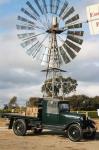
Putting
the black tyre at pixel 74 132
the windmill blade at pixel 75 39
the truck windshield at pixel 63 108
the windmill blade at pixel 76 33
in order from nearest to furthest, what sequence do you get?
the black tyre at pixel 74 132, the truck windshield at pixel 63 108, the windmill blade at pixel 75 39, the windmill blade at pixel 76 33

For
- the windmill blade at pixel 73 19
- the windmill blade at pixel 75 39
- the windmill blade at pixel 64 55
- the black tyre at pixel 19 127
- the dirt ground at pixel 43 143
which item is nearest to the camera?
the dirt ground at pixel 43 143

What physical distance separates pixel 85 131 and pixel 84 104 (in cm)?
7580

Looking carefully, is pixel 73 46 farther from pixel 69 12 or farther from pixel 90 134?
pixel 90 134

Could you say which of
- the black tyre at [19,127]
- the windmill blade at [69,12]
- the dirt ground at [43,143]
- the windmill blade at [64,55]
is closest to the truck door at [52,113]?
the dirt ground at [43,143]

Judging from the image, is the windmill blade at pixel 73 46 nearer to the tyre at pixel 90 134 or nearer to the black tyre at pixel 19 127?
the black tyre at pixel 19 127

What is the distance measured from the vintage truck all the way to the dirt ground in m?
0.49

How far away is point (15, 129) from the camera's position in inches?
1065

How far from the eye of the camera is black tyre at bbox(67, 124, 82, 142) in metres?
24.4

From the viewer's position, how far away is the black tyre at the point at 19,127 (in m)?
26.7

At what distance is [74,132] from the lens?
81.0 feet

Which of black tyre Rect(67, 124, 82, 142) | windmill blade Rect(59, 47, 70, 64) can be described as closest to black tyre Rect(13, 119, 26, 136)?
black tyre Rect(67, 124, 82, 142)

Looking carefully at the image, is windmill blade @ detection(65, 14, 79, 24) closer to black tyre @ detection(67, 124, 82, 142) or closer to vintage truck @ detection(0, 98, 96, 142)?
vintage truck @ detection(0, 98, 96, 142)

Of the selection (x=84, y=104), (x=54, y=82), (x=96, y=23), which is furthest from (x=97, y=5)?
(x=84, y=104)

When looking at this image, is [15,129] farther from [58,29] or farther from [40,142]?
[58,29]
